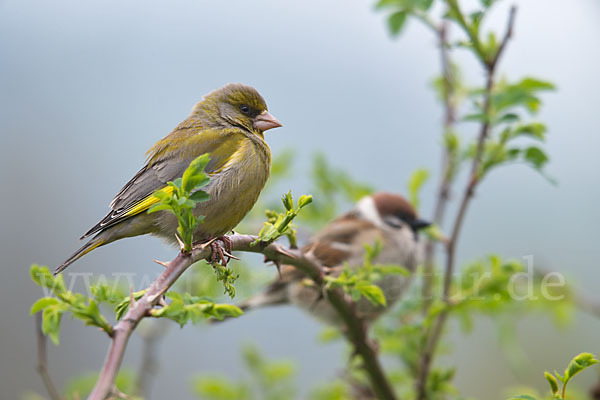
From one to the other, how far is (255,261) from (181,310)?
2.56m

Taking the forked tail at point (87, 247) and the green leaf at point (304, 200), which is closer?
the green leaf at point (304, 200)

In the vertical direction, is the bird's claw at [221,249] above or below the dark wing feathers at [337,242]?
above

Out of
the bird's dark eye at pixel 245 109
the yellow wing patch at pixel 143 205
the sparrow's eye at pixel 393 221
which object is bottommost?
the sparrow's eye at pixel 393 221

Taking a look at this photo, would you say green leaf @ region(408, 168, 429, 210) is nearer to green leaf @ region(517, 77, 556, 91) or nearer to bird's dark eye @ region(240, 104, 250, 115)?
green leaf @ region(517, 77, 556, 91)

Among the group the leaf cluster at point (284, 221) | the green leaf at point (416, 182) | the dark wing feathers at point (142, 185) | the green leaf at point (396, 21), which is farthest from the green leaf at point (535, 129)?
the leaf cluster at point (284, 221)

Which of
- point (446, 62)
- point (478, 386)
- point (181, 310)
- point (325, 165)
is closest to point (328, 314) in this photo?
point (325, 165)

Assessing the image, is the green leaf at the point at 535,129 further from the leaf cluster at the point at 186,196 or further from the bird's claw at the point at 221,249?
the leaf cluster at the point at 186,196

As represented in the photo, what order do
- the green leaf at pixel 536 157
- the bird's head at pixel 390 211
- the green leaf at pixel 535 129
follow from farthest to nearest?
the bird's head at pixel 390 211 → the green leaf at pixel 535 129 → the green leaf at pixel 536 157

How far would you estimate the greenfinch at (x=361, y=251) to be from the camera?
3799mm

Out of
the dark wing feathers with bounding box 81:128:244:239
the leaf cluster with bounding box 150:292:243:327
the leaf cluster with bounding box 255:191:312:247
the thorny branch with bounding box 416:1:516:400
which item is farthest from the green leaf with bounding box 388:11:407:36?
the leaf cluster with bounding box 150:292:243:327

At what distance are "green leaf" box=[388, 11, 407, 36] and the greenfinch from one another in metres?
1.09

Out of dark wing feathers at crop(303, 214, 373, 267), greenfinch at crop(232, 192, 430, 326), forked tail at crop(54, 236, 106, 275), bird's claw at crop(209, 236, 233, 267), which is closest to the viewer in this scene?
bird's claw at crop(209, 236, 233, 267)

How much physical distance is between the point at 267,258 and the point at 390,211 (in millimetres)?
3244

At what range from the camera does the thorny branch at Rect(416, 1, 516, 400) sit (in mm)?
2688
